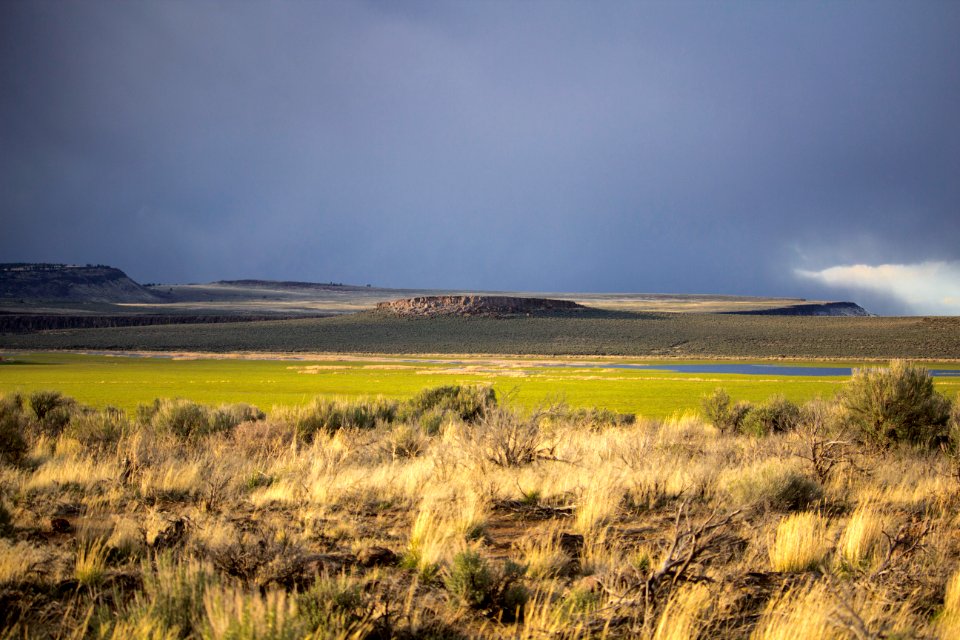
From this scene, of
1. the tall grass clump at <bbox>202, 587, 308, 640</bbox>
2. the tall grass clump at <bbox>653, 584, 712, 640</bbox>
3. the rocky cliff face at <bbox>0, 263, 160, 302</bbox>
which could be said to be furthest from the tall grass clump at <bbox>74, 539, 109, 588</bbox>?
the rocky cliff face at <bbox>0, 263, 160, 302</bbox>

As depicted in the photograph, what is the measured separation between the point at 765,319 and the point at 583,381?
68.9m

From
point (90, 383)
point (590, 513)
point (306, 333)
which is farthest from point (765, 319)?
point (590, 513)

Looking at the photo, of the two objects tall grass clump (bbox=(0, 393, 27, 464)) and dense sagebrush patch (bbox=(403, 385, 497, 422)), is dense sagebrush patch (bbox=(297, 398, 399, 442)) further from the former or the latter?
tall grass clump (bbox=(0, 393, 27, 464))

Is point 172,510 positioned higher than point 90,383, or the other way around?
point 172,510

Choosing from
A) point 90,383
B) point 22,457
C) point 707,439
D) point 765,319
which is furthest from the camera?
point 765,319

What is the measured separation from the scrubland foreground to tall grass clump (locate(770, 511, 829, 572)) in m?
0.02

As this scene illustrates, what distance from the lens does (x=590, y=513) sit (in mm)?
6820

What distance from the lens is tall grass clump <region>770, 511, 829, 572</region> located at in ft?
18.2

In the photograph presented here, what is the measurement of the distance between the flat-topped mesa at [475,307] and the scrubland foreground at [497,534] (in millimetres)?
95161

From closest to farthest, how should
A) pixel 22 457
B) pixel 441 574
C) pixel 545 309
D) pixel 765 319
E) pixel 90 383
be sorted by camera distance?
pixel 441 574 < pixel 22 457 < pixel 90 383 < pixel 765 319 < pixel 545 309

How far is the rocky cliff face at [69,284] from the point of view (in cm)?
17225

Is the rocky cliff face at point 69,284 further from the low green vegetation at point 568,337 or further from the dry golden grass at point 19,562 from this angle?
the dry golden grass at point 19,562

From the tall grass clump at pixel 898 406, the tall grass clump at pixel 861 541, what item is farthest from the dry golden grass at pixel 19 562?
the tall grass clump at pixel 898 406

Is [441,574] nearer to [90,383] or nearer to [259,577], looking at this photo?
[259,577]
